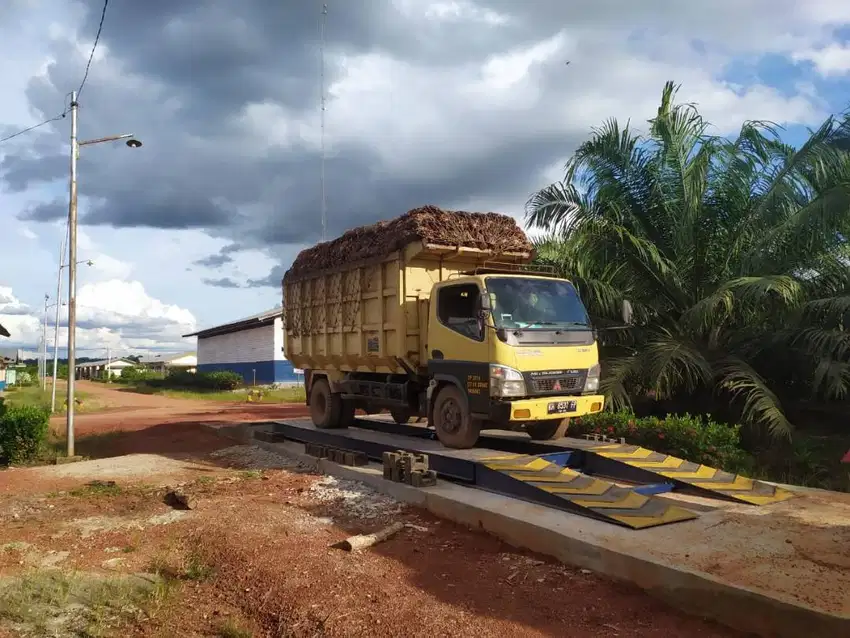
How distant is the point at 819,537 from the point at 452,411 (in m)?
4.36

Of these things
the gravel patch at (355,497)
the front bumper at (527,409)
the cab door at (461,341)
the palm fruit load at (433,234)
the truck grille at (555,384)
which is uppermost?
the palm fruit load at (433,234)

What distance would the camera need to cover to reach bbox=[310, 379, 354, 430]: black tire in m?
12.3

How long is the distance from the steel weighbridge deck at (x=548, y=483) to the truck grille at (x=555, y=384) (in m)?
0.79

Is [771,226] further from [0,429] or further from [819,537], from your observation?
[0,429]

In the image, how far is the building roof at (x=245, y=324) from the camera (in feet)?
133

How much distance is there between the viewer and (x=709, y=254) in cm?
1160

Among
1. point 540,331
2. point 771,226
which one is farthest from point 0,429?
point 771,226

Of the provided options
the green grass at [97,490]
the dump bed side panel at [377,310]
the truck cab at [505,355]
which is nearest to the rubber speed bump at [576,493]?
the truck cab at [505,355]

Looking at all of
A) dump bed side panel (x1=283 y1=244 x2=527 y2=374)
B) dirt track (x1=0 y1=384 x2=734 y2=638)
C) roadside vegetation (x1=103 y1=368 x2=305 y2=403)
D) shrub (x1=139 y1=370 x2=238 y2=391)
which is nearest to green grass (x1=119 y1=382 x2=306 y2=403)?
roadside vegetation (x1=103 y1=368 x2=305 y2=403)

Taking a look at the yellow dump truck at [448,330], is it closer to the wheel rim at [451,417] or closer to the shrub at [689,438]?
the wheel rim at [451,417]

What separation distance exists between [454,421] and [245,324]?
1438 inches

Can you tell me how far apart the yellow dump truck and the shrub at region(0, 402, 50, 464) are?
240 inches

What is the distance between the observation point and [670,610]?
4859 millimetres

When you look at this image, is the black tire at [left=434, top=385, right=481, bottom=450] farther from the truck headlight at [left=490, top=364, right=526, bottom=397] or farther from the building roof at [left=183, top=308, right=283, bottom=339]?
the building roof at [left=183, top=308, right=283, bottom=339]
